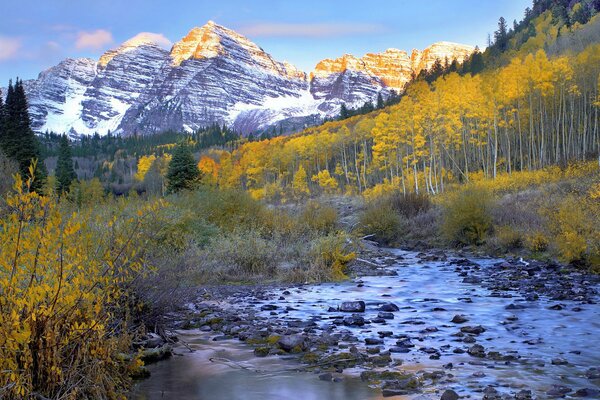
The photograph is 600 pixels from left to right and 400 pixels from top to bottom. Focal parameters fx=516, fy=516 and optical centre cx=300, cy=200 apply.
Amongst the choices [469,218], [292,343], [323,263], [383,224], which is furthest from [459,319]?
[383,224]

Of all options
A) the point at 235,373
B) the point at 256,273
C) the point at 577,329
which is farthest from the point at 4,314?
the point at 256,273

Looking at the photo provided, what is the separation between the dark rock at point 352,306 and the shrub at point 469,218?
40.8 ft

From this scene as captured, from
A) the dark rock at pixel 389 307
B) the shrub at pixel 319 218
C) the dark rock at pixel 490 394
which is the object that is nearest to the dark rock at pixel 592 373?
the dark rock at pixel 490 394

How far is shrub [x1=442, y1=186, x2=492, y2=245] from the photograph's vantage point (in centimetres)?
2186

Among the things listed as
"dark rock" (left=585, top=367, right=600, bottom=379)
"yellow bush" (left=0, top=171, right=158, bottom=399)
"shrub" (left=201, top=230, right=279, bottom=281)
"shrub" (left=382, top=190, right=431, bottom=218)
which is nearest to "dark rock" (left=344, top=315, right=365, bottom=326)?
"dark rock" (left=585, top=367, right=600, bottom=379)

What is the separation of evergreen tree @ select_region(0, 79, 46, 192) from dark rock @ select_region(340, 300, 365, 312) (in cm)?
3692

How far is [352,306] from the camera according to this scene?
10.8 metres

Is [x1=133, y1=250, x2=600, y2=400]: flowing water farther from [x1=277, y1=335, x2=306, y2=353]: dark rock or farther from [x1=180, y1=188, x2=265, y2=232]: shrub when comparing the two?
[x1=180, y1=188, x2=265, y2=232]: shrub

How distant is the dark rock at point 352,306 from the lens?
10.7 m

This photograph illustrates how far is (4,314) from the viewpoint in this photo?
4.24 metres

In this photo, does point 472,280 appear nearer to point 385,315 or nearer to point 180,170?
point 385,315

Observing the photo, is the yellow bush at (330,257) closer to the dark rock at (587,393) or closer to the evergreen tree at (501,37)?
the dark rock at (587,393)

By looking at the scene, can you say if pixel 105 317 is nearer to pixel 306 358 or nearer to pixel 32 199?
pixel 32 199

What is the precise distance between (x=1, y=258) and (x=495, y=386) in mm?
5331
